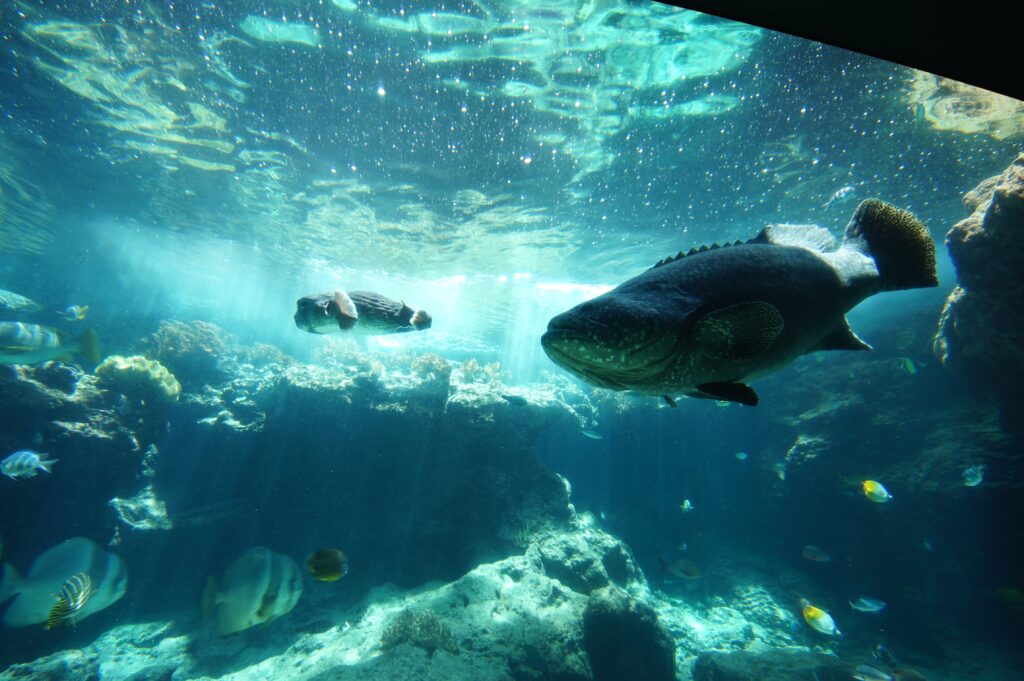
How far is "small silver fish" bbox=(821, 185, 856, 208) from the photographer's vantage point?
46.2ft

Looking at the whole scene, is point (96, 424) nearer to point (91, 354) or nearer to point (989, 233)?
point (91, 354)

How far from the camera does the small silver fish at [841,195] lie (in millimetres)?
14078

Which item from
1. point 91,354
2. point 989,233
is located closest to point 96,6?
point 91,354

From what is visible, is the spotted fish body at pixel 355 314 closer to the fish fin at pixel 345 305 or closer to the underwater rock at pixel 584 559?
the fish fin at pixel 345 305

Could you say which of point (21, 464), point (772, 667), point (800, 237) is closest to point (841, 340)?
point (800, 237)

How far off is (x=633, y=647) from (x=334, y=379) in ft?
33.7

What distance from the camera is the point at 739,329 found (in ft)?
4.31

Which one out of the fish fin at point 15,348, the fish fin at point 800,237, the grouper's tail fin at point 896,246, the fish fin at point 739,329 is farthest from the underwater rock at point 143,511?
the grouper's tail fin at point 896,246

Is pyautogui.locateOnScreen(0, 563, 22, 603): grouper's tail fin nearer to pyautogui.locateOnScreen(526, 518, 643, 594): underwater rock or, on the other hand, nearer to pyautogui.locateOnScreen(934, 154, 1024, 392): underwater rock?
pyautogui.locateOnScreen(526, 518, 643, 594): underwater rock

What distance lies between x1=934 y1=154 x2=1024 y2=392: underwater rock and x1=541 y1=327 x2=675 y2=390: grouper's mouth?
471 inches

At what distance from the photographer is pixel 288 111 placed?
11609 mm

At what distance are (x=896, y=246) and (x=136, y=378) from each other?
1504 centimetres

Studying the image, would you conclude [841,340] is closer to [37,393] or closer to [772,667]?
[772,667]

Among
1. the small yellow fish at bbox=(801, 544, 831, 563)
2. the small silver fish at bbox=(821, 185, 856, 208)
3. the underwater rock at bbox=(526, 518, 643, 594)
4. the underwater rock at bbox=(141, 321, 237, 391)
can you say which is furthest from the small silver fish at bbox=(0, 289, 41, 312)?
the small silver fish at bbox=(821, 185, 856, 208)
